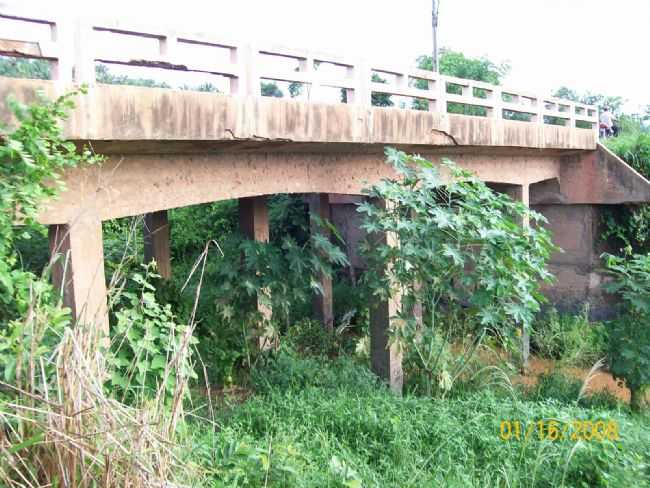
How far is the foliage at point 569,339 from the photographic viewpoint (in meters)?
8.71

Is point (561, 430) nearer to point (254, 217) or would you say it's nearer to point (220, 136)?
point (220, 136)

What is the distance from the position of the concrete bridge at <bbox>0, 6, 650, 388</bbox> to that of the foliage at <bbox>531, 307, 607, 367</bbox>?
8.98 ft

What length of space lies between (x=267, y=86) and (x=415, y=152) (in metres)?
12.0

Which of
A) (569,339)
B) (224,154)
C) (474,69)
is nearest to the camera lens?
(224,154)

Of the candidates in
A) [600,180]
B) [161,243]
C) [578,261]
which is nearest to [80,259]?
[161,243]

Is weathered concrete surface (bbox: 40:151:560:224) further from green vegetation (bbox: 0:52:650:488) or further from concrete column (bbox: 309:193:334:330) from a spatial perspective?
concrete column (bbox: 309:193:334:330)

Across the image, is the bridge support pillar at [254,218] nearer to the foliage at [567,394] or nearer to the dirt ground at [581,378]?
the foliage at [567,394]

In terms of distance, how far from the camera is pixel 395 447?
411 centimetres

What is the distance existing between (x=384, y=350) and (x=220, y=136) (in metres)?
2.92

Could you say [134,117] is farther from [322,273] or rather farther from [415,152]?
[415,152]

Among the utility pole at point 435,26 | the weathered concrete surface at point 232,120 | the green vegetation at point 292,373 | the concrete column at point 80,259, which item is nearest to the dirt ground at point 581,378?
the green vegetation at point 292,373

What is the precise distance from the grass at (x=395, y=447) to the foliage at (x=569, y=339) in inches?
161

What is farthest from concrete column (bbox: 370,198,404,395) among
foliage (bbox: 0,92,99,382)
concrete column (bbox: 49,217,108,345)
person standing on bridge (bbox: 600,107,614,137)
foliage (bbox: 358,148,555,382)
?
person standing on bridge (bbox: 600,107,614,137)

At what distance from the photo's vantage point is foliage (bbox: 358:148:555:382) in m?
5.28
